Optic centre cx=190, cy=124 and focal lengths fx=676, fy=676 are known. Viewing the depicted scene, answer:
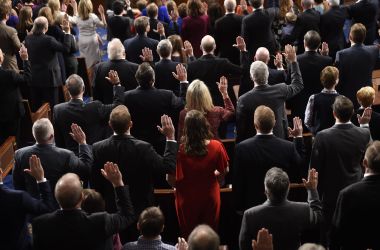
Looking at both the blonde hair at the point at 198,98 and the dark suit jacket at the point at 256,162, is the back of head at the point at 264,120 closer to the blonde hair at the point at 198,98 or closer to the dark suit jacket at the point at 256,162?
the dark suit jacket at the point at 256,162

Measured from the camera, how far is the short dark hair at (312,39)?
7.43 m

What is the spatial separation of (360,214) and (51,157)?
249cm

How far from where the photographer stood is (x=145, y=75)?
21.7 feet

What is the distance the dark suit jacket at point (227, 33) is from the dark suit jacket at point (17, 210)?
5.00 metres

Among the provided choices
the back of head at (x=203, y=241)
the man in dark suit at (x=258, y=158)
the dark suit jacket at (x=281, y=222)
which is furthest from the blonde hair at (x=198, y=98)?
the back of head at (x=203, y=241)

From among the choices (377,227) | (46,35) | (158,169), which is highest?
(46,35)

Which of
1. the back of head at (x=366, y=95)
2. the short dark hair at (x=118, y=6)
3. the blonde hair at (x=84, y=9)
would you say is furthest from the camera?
the blonde hair at (x=84, y=9)

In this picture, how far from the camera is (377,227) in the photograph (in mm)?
4852

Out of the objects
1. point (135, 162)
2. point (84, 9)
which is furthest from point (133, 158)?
point (84, 9)

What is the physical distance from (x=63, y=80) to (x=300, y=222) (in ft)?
18.2

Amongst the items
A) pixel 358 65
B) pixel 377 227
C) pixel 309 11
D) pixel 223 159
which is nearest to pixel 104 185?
pixel 223 159

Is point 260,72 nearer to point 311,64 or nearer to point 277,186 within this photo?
point 311,64

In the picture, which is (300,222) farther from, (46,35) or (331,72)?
(46,35)

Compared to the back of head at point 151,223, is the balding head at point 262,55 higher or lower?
higher
